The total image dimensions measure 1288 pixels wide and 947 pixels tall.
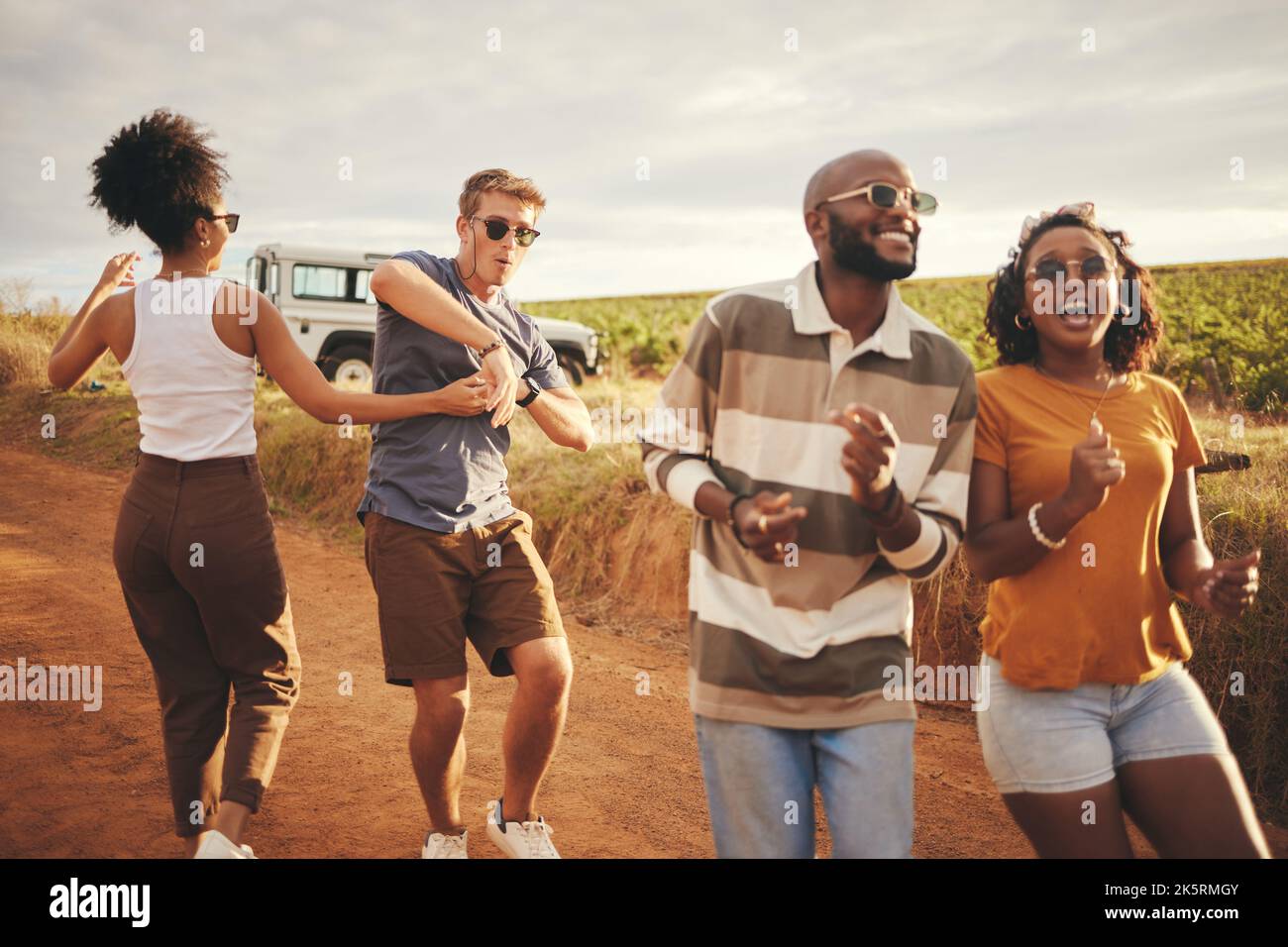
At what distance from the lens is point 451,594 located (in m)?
3.50

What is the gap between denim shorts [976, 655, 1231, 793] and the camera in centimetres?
256

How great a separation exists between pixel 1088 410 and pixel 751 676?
1163 millimetres

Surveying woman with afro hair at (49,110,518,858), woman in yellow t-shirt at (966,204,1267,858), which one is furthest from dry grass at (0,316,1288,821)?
woman with afro hair at (49,110,518,858)

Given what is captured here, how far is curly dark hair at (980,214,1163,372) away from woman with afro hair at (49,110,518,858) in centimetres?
150

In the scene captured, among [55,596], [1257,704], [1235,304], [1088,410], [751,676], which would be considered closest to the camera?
[751,676]

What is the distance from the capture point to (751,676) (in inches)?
94.7

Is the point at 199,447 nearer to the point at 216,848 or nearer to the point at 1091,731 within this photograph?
the point at 216,848

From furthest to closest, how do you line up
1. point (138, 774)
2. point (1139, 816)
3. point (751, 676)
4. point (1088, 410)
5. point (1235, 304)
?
point (1235, 304), point (138, 774), point (1088, 410), point (1139, 816), point (751, 676)

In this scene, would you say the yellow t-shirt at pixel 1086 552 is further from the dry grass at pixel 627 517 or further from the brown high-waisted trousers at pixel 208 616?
the dry grass at pixel 627 517

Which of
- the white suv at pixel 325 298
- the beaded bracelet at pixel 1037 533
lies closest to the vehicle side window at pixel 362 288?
the white suv at pixel 325 298

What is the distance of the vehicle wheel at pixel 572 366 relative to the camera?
1755 centimetres

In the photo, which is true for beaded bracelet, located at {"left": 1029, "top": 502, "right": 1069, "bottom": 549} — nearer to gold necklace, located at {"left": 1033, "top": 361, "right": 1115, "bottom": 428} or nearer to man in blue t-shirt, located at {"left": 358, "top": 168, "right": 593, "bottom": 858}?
gold necklace, located at {"left": 1033, "top": 361, "right": 1115, "bottom": 428}
